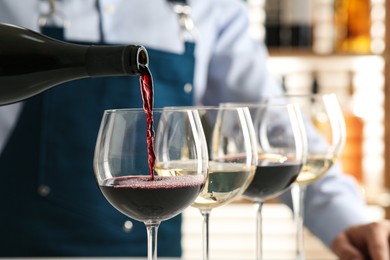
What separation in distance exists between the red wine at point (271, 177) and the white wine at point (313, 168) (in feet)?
0.22

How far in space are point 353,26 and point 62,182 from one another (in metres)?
1.17

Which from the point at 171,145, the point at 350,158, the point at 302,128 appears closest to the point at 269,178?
the point at 302,128

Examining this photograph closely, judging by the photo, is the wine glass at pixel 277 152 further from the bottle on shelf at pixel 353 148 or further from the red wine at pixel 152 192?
the bottle on shelf at pixel 353 148

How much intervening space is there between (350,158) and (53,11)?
1.12 meters

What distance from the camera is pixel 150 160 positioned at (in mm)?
683

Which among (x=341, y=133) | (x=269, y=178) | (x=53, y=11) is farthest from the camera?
(x=53, y=11)

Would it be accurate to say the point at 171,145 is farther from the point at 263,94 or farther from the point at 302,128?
the point at 263,94

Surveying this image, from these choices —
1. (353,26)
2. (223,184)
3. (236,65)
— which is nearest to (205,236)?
(223,184)

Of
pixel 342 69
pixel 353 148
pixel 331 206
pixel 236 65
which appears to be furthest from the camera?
pixel 342 69

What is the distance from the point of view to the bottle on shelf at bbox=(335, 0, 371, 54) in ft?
7.09

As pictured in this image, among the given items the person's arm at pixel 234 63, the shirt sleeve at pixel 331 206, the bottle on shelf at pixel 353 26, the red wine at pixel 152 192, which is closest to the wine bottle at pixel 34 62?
the red wine at pixel 152 192

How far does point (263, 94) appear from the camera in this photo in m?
1.46

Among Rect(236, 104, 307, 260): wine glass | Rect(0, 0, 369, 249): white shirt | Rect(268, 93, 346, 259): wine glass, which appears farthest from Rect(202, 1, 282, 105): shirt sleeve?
Rect(236, 104, 307, 260): wine glass

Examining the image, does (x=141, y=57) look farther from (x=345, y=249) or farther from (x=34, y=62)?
(x=345, y=249)
